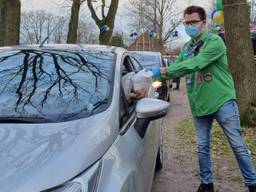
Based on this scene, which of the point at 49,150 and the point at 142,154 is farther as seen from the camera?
the point at 142,154

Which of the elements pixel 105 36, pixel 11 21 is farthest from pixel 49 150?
pixel 105 36

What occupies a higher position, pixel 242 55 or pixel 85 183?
pixel 242 55

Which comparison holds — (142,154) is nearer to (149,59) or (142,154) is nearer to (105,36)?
(149,59)

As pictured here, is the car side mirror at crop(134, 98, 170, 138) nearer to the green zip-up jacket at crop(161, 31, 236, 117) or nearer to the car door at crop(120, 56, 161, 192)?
the car door at crop(120, 56, 161, 192)

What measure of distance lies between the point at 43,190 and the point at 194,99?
106 inches

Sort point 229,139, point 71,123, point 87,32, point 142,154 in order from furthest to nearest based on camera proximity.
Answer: point 87,32 < point 229,139 < point 142,154 < point 71,123

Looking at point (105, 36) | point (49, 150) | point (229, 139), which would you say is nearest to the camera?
point (49, 150)

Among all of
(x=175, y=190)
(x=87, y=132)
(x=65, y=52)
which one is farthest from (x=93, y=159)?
(x=175, y=190)

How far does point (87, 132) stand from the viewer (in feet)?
9.32

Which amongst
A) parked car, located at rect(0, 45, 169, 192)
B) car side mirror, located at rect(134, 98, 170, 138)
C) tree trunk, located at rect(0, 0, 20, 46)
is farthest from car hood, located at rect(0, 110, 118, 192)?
tree trunk, located at rect(0, 0, 20, 46)

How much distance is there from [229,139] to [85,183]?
→ 8.39ft

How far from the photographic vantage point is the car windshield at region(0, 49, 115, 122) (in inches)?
127

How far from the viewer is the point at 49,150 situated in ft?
8.59

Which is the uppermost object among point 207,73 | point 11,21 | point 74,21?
point 74,21
